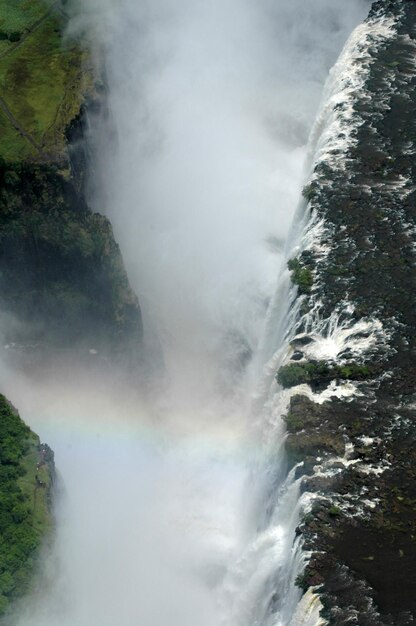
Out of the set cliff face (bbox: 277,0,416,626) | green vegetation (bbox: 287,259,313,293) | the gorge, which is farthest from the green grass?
green vegetation (bbox: 287,259,313,293)

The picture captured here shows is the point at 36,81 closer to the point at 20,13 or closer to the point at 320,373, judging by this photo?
the point at 20,13

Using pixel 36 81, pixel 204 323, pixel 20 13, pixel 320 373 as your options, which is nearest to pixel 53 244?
pixel 36 81

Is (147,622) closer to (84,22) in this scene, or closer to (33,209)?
(33,209)

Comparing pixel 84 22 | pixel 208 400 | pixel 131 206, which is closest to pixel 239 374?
pixel 208 400

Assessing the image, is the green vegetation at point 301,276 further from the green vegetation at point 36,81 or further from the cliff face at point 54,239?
the green vegetation at point 36,81

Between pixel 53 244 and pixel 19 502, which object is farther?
pixel 53 244

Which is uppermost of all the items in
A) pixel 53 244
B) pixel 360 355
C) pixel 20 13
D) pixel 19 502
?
pixel 20 13
